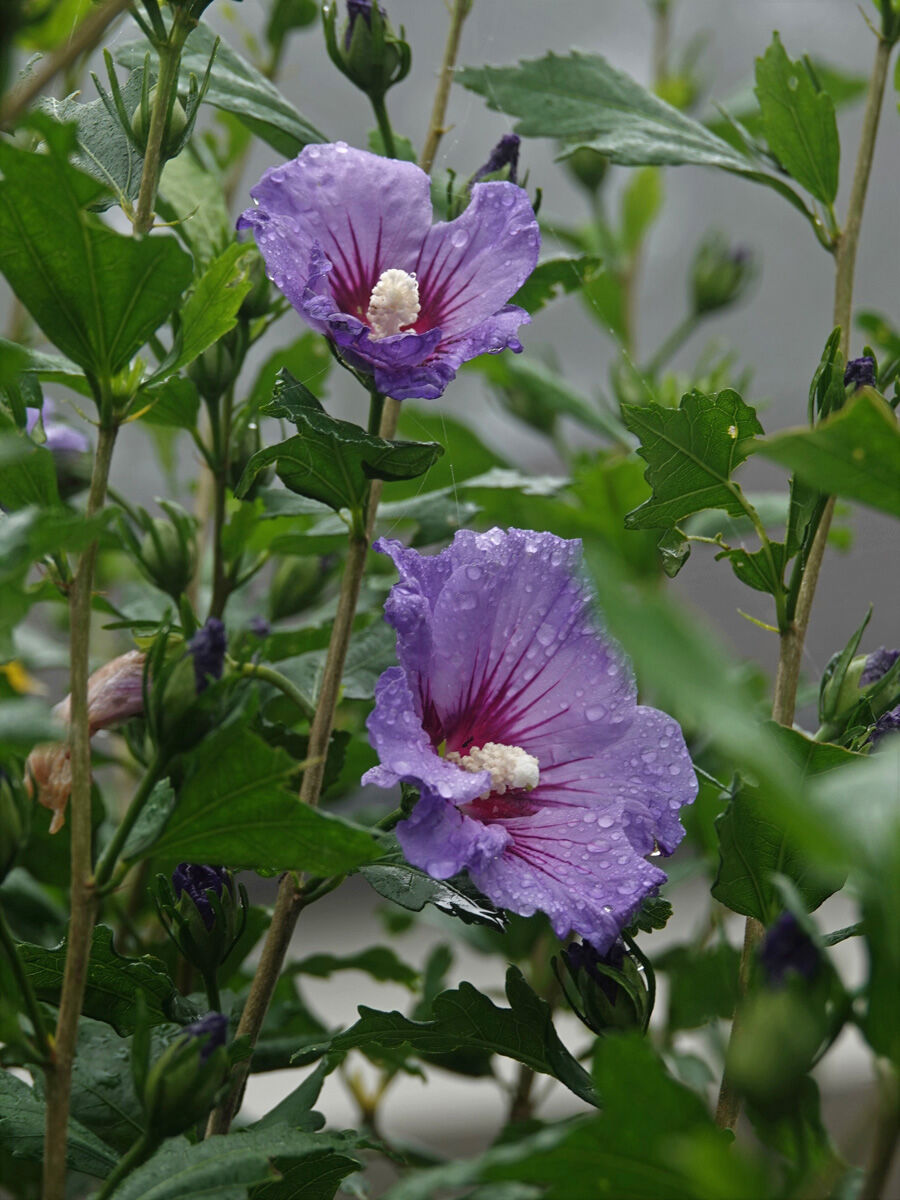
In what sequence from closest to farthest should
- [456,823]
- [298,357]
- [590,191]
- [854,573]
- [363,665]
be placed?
[456,823]
[363,665]
[298,357]
[590,191]
[854,573]

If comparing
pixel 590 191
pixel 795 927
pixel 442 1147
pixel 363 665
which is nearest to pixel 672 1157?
pixel 795 927

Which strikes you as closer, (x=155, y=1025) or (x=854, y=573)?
(x=155, y=1025)

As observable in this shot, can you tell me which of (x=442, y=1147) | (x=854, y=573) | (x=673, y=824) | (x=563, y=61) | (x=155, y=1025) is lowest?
(x=442, y=1147)

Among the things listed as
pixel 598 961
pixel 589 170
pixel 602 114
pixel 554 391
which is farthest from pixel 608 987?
pixel 589 170

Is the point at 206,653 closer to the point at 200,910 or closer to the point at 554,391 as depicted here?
the point at 200,910

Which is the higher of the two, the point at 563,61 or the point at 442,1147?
the point at 563,61

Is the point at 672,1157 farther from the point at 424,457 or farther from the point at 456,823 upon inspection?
the point at 424,457

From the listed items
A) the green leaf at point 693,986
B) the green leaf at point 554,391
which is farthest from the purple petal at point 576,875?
the green leaf at point 554,391
